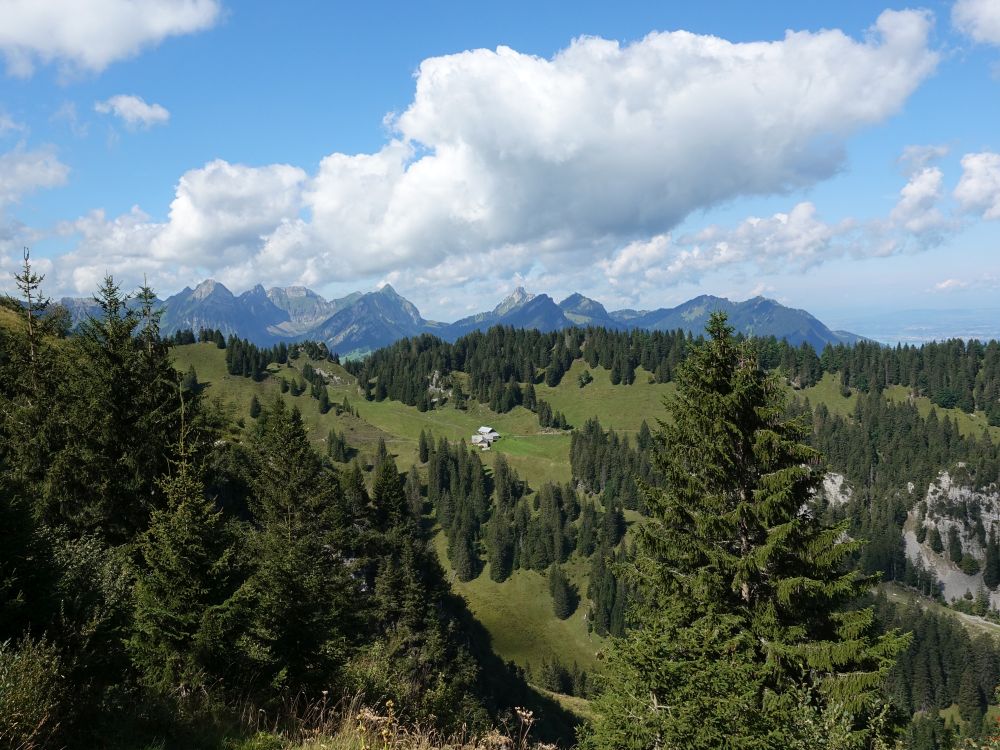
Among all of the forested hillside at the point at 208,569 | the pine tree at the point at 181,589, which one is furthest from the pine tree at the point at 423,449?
the pine tree at the point at 181,589

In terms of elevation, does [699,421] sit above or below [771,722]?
above

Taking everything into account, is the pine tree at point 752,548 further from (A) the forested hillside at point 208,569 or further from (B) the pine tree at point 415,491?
(B) the pine tree at point 415,491

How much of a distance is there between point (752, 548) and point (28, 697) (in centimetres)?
1579

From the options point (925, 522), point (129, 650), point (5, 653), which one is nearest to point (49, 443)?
point (129, 650)

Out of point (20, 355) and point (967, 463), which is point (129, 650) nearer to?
point (20, 355)

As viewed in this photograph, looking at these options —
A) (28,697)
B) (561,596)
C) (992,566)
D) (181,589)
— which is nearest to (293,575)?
(181,589)

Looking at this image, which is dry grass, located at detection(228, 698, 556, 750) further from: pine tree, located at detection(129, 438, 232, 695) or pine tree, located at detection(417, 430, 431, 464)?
pine tree, located at detection(417, 430, 431, 464)

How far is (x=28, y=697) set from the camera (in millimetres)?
6504

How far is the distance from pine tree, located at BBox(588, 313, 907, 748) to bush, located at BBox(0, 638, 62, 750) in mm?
8974

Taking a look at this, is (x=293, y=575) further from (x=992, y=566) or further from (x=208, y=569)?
(x=992, y=566)

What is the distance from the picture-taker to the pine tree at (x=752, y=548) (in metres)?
14.5

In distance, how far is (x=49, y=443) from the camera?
956 inches

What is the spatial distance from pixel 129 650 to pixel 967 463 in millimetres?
254723

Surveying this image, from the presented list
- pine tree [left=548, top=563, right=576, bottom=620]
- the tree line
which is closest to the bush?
the tree line
